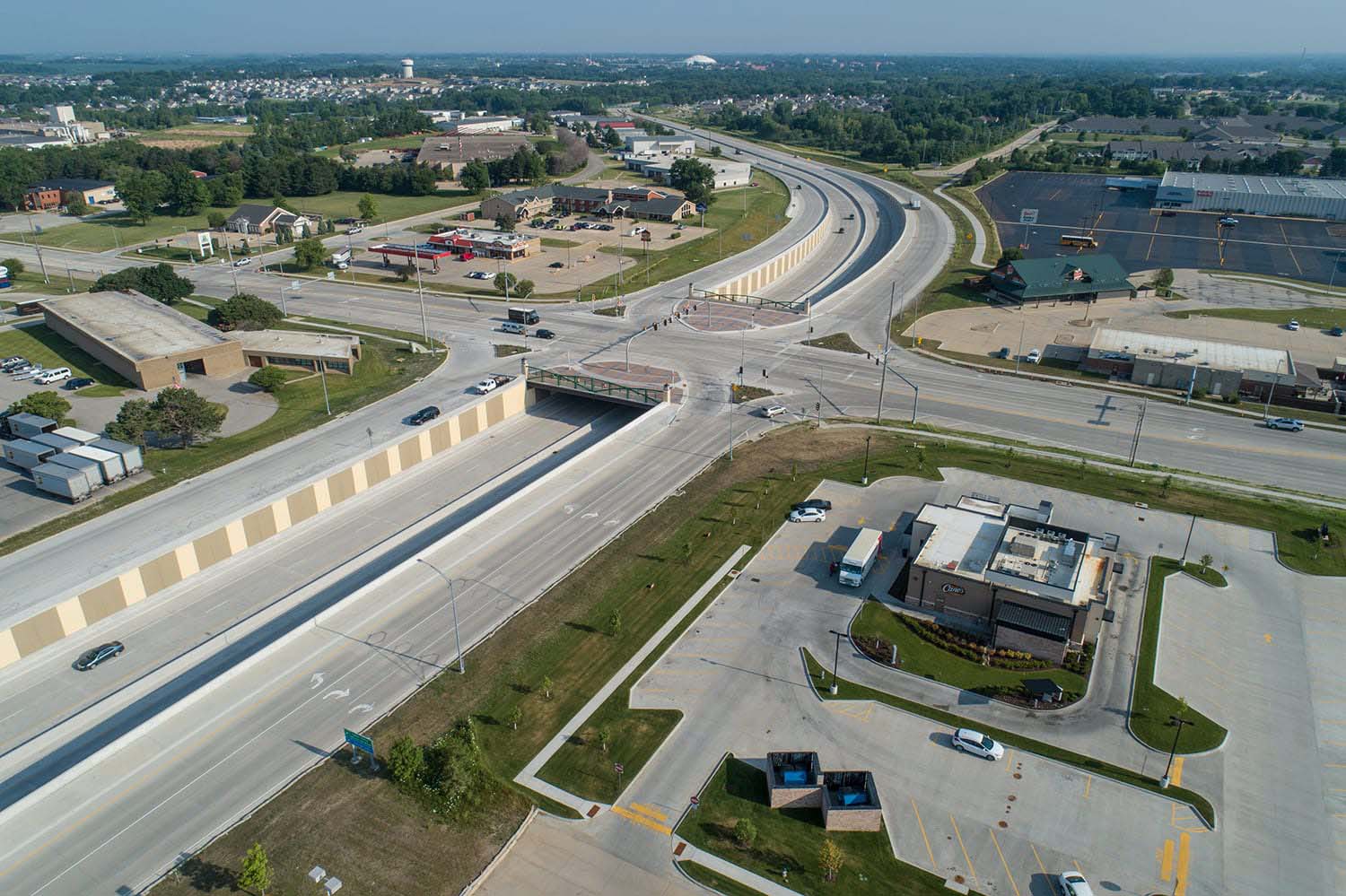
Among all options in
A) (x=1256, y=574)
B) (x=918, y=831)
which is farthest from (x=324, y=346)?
(x=1256, y=574)

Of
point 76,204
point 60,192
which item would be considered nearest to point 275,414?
point 76,204

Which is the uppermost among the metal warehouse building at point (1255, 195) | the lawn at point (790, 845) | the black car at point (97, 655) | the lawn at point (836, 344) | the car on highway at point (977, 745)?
the metal warehouse building at point (1255, 195)

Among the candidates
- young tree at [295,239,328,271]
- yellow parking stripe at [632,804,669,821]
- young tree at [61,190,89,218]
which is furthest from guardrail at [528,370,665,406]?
young tree at [61,190,89,218]

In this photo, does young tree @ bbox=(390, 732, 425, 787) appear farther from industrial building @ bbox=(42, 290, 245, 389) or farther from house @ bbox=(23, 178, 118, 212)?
house @ bbox=(23, 178, 118, 212)

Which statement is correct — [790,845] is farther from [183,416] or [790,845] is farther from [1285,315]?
[1285,315]

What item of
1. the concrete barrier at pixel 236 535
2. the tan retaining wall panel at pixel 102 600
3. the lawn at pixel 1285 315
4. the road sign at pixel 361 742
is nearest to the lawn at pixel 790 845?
the road sign at pixel 361 742

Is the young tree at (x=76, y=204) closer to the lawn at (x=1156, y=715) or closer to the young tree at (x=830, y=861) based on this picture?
the young tree at (x=830, y=861)
